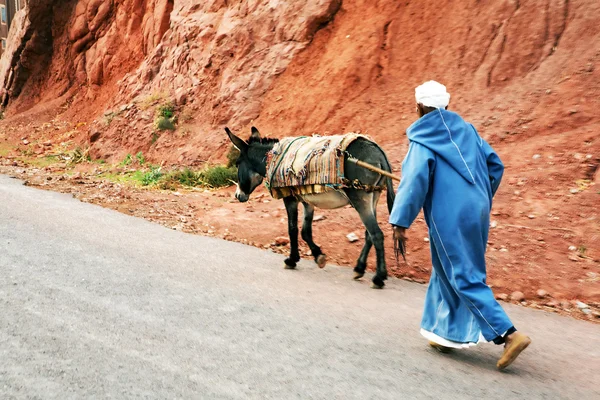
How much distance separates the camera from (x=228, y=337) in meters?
4.13

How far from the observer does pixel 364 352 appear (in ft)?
13.3

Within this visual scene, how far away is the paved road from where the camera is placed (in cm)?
334

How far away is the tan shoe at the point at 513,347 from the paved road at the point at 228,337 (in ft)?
0.36

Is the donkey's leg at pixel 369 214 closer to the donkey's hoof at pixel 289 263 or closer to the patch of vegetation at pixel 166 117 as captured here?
the donkey's hoof at pixel 289 263

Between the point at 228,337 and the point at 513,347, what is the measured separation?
205cm

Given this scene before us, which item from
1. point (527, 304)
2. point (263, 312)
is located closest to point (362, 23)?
point (527, 304)

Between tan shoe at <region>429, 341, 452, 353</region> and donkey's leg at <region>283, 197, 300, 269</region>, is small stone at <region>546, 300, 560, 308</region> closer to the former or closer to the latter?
tan shoe at <region>429, 341, 452, 353</region>

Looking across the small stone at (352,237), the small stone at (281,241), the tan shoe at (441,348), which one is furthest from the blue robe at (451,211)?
the small stone at (281,241)

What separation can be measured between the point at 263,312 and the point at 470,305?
1.85 meters

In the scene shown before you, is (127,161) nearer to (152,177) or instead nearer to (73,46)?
(152,177)

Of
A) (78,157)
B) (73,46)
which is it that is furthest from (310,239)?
(73,46)

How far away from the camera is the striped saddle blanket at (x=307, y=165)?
21.0 feet

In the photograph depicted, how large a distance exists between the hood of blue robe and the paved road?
147 cm

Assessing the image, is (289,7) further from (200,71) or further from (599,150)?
(599,150)
